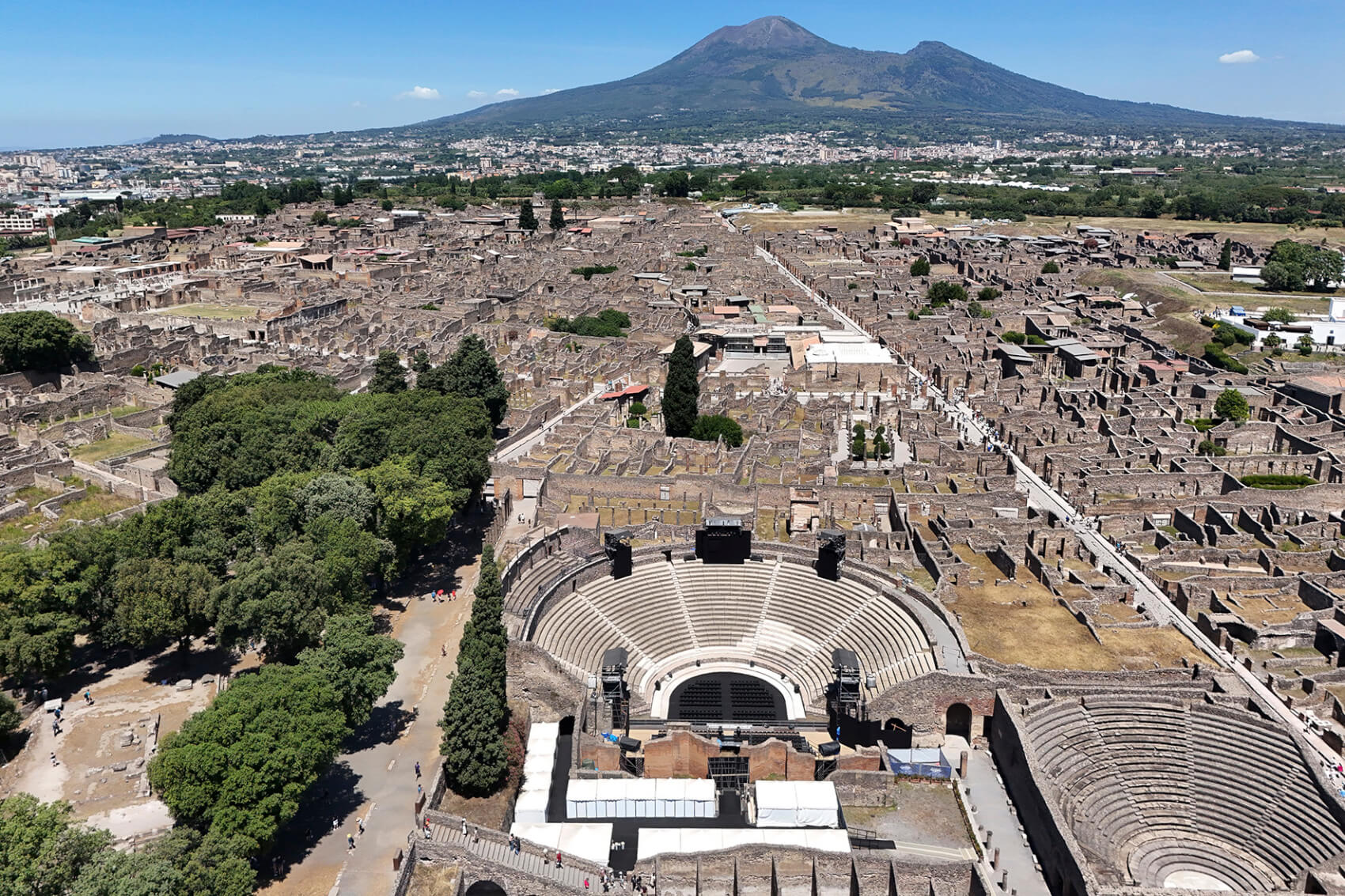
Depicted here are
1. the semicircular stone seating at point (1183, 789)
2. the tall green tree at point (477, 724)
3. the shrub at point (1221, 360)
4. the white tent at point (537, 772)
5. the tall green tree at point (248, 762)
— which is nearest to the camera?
the tall green tree at point (248, 762)

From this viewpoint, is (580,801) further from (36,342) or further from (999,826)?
(36,342)

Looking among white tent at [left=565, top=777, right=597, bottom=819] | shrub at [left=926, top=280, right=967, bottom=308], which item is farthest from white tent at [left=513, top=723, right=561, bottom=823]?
shrub at [left=926, top=280, right=967, bottom=308]

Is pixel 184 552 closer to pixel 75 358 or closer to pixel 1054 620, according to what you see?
pixel 1054 620

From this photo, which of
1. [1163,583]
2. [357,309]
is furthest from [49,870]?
[357,309]

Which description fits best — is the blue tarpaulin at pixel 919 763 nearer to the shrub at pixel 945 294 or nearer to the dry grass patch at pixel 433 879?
the dry grass patch at pixel 433 879

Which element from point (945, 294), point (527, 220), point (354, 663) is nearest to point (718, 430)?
point (354, 663)

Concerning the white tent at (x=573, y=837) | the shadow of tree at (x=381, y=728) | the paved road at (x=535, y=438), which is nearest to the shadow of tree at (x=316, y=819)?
the shadow of tree at (x=381, y=728)
